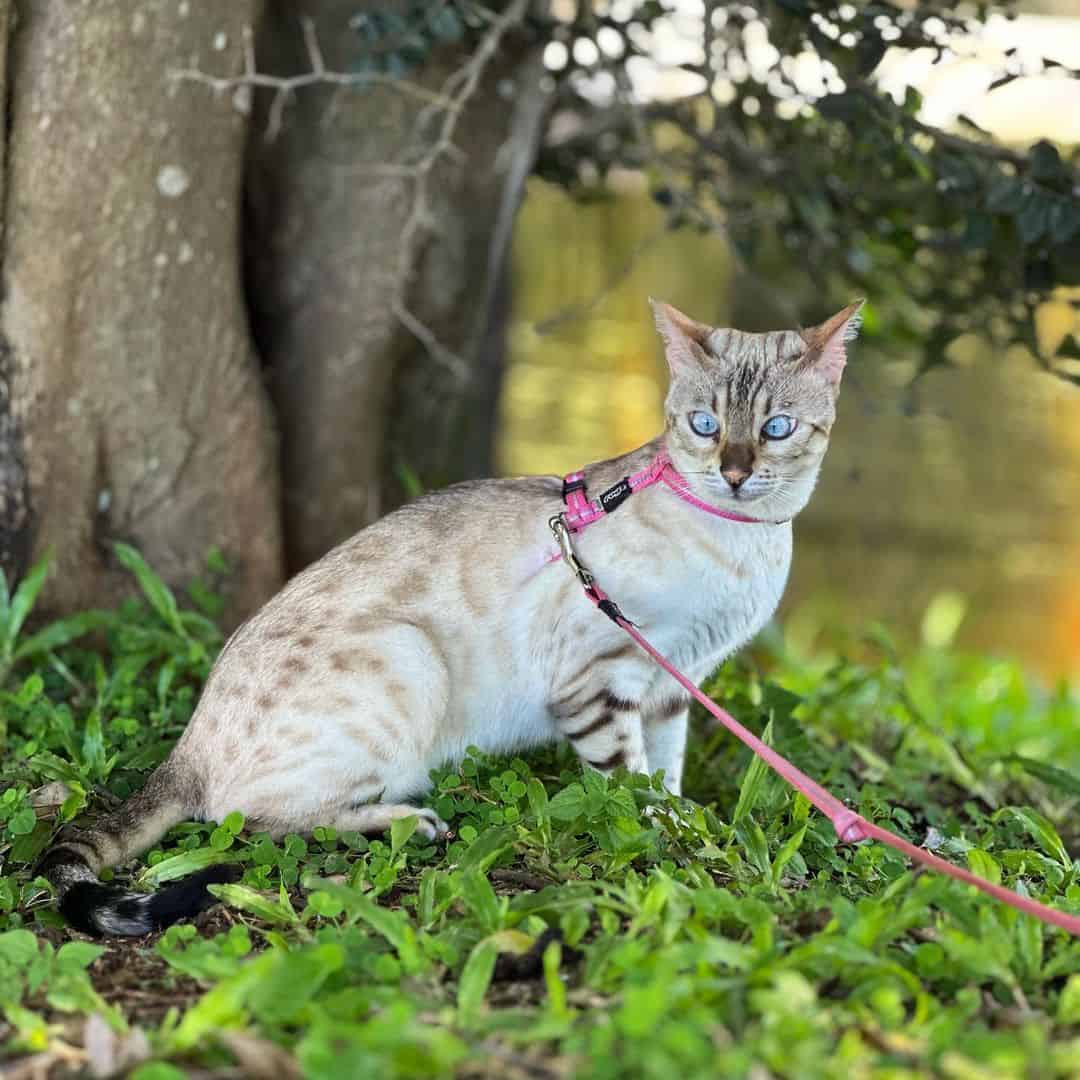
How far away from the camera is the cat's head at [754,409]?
321cm

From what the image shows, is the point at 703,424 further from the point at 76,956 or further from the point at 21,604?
A: the point at 21,604

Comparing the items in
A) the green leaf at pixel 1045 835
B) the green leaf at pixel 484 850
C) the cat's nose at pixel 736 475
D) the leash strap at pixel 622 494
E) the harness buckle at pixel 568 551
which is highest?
the cat's nose at pixel 736 475

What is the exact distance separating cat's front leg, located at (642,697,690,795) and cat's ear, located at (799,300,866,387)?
936 mm

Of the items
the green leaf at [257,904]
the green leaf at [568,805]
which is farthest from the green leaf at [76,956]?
the green leaf at [568,805]

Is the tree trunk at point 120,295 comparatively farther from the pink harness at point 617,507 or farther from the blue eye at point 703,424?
the blue eye at point 703,424

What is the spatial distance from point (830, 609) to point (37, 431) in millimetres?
4967

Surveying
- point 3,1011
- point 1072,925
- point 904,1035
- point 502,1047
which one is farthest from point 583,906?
point 3,1011

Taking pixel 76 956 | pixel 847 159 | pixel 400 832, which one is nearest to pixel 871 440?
pixel 847 159

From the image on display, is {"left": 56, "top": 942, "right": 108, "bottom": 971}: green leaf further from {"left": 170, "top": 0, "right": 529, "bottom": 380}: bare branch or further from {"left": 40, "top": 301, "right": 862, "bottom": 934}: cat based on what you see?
{"left": 170, "top": 0, "right": 529, "bottom": 380}: bare branch

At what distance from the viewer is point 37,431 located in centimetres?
407

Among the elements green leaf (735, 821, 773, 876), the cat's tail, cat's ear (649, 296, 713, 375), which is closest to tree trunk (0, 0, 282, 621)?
the cat's tail

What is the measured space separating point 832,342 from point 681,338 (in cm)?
37

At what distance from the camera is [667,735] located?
3.62 metres

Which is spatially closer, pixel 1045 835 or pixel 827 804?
pixel 827 804
